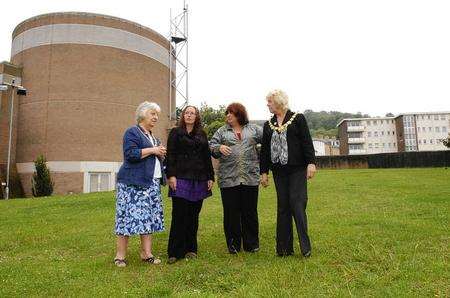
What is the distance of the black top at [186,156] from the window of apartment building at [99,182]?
27.5m

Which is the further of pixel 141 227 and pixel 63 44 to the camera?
pixel 63 44

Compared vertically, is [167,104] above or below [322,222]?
above

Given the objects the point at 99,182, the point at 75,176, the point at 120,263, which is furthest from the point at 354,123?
the point at 120,263

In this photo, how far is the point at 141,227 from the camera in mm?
5277

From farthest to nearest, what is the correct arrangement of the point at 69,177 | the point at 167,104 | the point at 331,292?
the point at 167,104 → the point at 69,177 → the point at 331,292

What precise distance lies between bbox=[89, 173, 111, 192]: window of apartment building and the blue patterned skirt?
27.5 m

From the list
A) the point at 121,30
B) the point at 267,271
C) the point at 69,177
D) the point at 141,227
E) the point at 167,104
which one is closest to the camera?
the point at 267,271

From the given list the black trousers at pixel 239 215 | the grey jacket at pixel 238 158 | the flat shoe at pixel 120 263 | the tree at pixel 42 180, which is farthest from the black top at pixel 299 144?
the tree at pixel 42 180

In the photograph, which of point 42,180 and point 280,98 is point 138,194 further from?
point 42,180

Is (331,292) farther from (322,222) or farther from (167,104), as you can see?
(167,104)

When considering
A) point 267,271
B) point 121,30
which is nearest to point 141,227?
point 267,271

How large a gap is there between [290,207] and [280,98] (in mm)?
1510

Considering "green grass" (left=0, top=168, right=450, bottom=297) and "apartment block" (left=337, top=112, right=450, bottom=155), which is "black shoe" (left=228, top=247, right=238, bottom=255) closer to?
"green grass" (left=0, top=168, right=450, bottom=297)

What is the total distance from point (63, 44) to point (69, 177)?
10.8 metres
